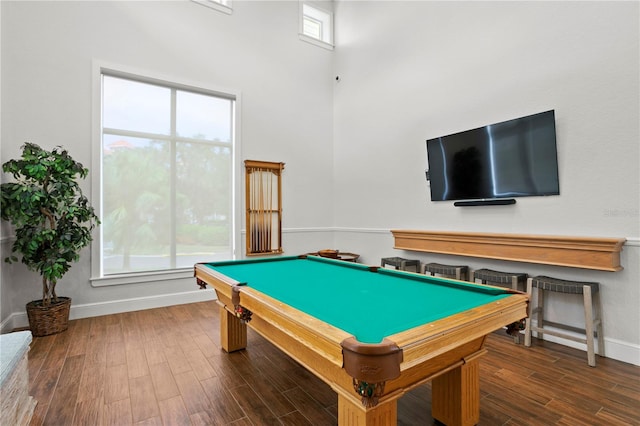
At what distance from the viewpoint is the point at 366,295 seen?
1748 mm

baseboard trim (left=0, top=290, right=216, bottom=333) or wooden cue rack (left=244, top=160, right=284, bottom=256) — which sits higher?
wooden cue rack (left=244, top=160, right=284, bottom=256)

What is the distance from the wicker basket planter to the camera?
309 cm

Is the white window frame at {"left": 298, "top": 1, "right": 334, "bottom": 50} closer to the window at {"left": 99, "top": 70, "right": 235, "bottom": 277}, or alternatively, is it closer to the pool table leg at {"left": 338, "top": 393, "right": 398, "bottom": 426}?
the window at {"left": 99, "top": 70, "right": 235, "bottom": 277}

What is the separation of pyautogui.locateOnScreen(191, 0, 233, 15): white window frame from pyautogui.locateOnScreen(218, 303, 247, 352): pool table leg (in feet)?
13.9

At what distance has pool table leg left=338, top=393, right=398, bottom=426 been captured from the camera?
114cm

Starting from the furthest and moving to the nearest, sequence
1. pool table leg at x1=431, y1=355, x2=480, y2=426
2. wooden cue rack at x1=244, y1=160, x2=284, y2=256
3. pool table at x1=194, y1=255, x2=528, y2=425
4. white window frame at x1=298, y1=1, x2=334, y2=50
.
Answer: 1. white window frame at x1=298, y1=1, x2=334, y2=50
2. wooden cue rack at x1=244, y1=160, x2=284, y2=256
3. pool table leg at x1=431, y1=355, x2=480, y2=426
4. pool table at x1=194, y1=255, x2=528, y2=425

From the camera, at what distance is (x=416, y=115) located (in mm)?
4285

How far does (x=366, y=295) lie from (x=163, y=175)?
11.8ft

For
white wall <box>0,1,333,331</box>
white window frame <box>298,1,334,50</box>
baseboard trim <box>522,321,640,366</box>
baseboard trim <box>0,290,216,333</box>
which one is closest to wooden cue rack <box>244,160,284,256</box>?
white wall <box>0,1,333,331</box>

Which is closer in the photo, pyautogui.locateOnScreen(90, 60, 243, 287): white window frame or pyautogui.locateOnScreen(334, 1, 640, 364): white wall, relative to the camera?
pyautogui.locateOnScreen(334, 1, 640, 364): white wall

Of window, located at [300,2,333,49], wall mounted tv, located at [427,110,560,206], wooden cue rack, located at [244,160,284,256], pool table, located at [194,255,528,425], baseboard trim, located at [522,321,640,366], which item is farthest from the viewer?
window, located at [300,2,333,49]

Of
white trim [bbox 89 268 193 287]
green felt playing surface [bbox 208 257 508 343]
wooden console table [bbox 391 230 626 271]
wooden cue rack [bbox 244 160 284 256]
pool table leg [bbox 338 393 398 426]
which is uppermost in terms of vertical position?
wooden cue rack [bbox 244 160 284 256]

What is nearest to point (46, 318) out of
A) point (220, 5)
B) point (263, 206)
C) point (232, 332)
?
point (232, 332)

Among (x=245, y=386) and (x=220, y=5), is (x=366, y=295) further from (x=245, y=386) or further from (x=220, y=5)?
(x=220, y=5)
